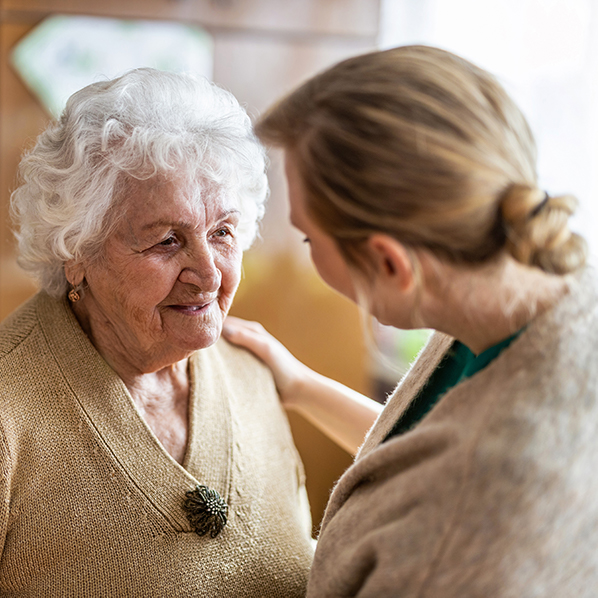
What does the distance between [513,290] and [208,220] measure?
2.17 ft

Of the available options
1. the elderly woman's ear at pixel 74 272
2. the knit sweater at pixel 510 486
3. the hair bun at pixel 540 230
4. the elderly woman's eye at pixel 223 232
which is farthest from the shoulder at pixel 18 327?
the hair bun at pixel 540 230

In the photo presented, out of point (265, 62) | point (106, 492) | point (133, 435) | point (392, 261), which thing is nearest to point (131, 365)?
point (133, 435)

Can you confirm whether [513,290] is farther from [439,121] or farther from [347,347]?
[347,347]

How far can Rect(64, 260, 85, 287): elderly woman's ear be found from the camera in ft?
4.01

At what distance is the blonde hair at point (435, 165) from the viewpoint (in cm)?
67

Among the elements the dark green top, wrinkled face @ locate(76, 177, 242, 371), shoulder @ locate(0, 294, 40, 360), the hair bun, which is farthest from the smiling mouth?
the hair bun

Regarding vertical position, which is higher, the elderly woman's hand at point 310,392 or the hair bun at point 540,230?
the hair bun at point 540,230

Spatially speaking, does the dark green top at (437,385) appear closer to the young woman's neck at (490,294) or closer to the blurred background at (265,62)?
the young woman's neck at (490,294)

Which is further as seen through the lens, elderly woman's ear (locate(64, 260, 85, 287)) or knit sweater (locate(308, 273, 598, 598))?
elderly woman's ear (locate(64, 260, 85, 287))

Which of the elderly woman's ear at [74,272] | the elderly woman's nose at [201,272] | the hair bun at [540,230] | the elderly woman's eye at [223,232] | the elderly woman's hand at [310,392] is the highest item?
the hair bun at [540,230]

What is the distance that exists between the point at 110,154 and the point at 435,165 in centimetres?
71

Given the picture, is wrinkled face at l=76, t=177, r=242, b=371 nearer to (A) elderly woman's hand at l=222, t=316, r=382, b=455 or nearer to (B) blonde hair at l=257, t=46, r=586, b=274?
(A) elderly woman's hand at l=222, t=316, r=382, b=455

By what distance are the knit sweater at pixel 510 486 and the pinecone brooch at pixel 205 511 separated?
1.56 ft

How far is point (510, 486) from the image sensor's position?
25.2 inches
